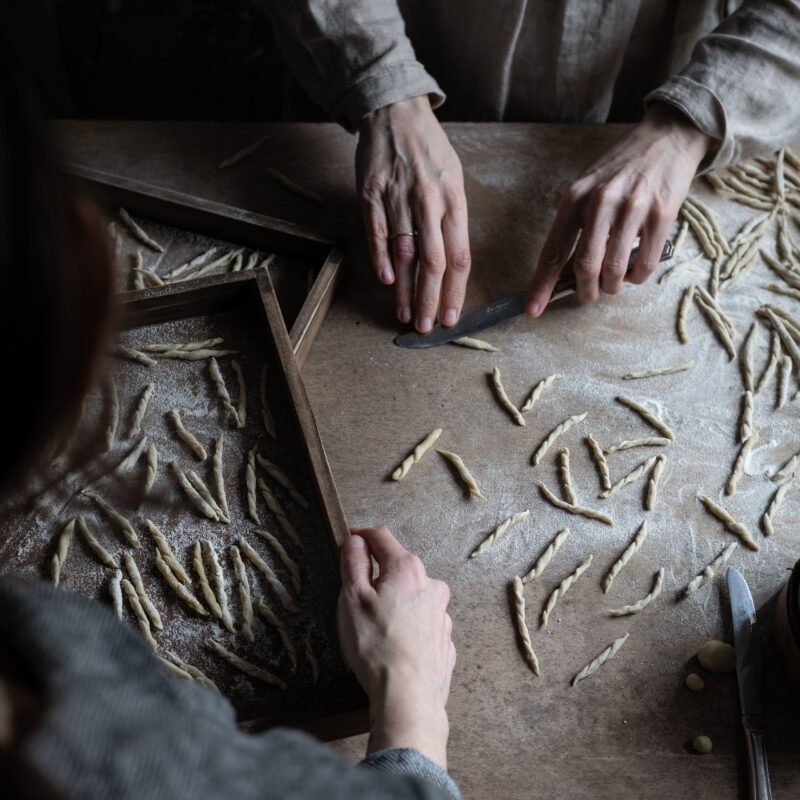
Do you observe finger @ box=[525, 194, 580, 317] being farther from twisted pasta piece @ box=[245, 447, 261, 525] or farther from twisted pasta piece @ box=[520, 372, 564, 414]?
twisted pasta piece @ box=[245, 447, 261, 525]

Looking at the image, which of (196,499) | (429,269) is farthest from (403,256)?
(196,499)

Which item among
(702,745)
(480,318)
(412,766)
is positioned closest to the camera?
(412,766)

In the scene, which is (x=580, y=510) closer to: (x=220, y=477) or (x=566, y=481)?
(x=566, y=481)

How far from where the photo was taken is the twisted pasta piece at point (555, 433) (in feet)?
4.81

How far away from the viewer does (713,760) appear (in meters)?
1.20

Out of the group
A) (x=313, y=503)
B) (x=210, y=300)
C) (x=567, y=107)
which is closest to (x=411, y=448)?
(x=313, y=503)

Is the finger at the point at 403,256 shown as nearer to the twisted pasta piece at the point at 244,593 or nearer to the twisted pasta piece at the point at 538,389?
the twisted pasta piece at the point at 538,389

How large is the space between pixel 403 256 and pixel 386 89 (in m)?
0.40

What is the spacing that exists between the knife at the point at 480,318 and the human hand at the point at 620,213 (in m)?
0.03

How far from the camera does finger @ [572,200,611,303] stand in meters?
1.57

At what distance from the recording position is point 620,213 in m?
1.58

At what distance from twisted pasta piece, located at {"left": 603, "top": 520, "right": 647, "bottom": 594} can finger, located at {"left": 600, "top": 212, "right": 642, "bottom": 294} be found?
539mm

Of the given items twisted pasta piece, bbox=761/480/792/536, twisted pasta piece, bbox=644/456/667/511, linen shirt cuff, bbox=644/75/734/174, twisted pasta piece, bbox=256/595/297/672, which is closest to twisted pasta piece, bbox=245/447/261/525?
twisted pasta piece, bbox=256/595/297/672

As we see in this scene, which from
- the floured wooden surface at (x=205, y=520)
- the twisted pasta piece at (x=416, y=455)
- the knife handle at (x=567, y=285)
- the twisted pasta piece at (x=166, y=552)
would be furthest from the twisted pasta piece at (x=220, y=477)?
the knife handle at (x=567, y=285)
